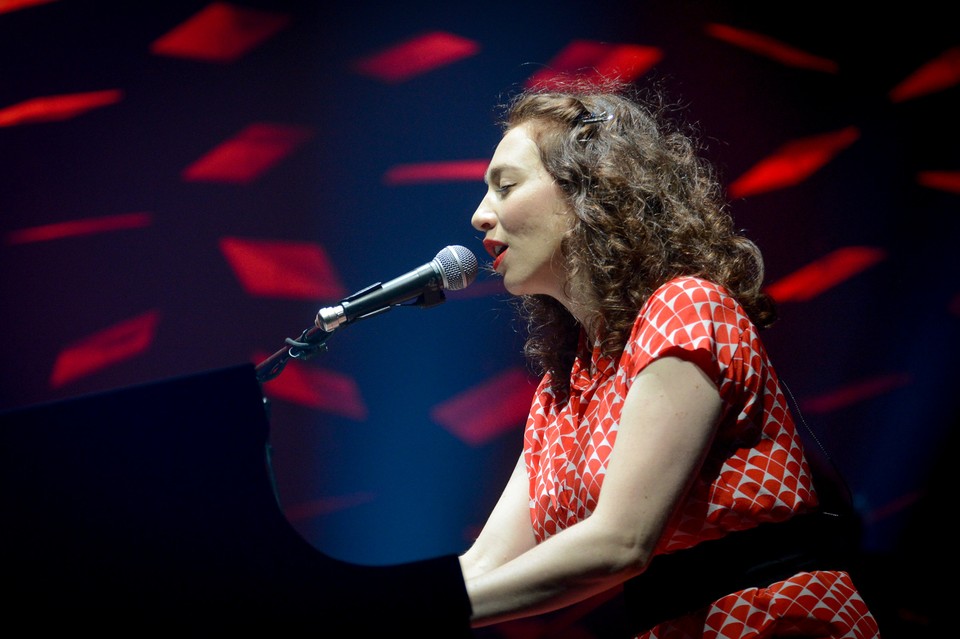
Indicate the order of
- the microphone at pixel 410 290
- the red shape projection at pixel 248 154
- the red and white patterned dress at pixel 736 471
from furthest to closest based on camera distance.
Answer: the red shape projection at pixel 248 154, the microphone at pixel 410 290, the red and white patterned dress at pixel 736 471

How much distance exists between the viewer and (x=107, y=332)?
1.89 metres

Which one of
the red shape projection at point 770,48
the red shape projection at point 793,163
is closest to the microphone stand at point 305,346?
the red shape projection at point 793,163

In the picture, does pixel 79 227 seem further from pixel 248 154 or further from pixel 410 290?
pixel 410 290

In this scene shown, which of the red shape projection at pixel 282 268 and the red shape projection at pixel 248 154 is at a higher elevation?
the red shape projection at pixel 248 154

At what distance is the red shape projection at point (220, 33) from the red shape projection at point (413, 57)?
0.72 ft

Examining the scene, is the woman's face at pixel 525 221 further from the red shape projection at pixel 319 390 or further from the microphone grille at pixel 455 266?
the red shape projection at pixel 319 390

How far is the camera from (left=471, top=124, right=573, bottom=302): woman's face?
160cm

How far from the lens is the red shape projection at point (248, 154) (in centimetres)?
192

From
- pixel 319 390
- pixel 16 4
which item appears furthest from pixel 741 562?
pixel 16 4

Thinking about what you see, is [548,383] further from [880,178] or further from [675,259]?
[880,178]

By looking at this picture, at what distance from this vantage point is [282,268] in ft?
6.44

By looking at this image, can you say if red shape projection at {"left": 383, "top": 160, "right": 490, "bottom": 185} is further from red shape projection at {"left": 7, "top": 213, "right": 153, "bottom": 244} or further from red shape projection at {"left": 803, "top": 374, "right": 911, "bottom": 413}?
red shape projection at {"left": 803, "top": 374, "right": 911, "bottom": 413}

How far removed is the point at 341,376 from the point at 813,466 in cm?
112

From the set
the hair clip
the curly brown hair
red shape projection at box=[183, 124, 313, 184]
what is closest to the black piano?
the curly brown hair
